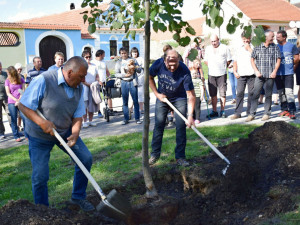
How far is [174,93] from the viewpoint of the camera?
5648mm

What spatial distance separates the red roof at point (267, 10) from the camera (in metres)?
41.2

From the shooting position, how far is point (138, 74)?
30.8 ft

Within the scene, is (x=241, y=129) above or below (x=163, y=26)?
below

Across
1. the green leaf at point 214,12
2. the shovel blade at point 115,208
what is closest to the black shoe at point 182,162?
the shovel blade at point 115,208

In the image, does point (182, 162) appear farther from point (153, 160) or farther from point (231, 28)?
point (231, 28)

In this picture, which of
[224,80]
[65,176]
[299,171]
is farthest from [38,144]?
[224,80]

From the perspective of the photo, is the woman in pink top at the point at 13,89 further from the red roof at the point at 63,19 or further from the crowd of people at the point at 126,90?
the red roof at the point at 63,19

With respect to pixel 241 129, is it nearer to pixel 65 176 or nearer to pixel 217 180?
pixel 217 180

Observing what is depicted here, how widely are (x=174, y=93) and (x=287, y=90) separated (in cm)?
433

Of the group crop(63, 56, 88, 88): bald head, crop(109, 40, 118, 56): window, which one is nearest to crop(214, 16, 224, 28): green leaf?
crop(63, 56, 88, 88): bald head

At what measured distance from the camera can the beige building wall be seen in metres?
26.2

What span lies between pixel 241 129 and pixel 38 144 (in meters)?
4.93

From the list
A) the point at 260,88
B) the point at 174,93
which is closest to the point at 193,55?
the point at 174,93

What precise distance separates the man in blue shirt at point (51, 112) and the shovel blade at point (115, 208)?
63cm
